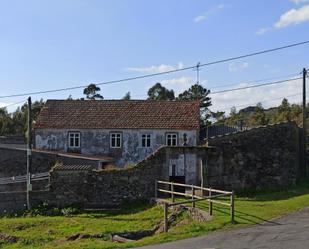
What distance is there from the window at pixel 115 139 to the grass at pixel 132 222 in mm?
14682

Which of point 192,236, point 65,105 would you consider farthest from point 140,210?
point 65,105

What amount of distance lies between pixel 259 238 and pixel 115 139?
29.3 m

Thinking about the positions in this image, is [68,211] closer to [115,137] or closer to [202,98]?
[115,137]

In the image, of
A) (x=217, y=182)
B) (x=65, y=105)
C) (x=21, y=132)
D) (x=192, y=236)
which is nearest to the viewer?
(x=192, y=236)

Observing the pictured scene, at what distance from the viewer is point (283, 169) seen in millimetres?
33219

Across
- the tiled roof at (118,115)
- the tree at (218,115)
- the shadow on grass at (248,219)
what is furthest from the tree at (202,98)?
the shadow on grass at (248,219)

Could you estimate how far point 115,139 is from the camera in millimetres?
46000

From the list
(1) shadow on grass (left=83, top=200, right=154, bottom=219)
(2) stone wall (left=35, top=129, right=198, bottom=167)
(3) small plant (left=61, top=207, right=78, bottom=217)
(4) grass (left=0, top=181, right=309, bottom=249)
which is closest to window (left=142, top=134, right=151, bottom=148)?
(2) stone wall (left=35, top=129, right=198, bottom=167)

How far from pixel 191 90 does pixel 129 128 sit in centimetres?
3437

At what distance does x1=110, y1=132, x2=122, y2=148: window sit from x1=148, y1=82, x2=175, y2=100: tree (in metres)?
37.2

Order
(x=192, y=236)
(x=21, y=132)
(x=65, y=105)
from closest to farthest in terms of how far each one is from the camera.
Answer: (x=192, y=236)
(x=65, y=105)
(x=21, y=132)

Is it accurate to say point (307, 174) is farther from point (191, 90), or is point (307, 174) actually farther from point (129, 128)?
point (191, 90)

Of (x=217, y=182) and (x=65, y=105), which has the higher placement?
(x=65, y=105)

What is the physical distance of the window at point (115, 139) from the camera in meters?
45.9
